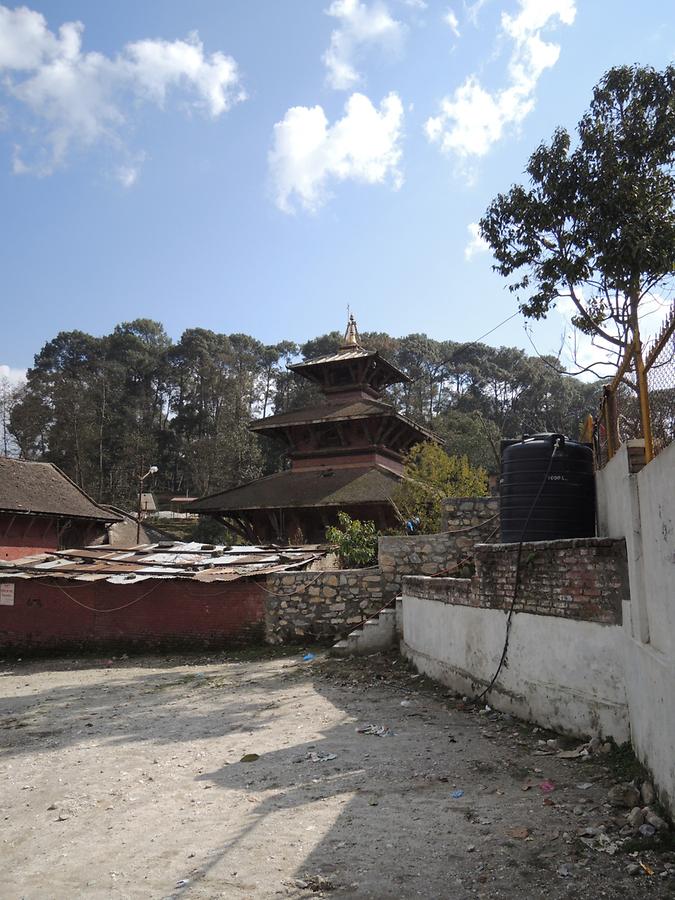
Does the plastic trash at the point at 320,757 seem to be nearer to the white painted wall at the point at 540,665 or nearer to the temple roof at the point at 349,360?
the white painted wall at the point at 540,665

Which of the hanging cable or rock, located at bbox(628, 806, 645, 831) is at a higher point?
the hanging cable

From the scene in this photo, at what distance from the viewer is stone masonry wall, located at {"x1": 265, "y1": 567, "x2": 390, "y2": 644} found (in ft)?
41.9

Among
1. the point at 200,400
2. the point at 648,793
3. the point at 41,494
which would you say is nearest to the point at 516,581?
the point at 648,793

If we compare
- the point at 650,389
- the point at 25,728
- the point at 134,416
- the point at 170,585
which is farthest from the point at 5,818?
the point at 134,416

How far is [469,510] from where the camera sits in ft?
40.0

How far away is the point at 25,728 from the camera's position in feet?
27.8

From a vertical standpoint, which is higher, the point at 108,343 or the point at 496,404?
the point at 108,343

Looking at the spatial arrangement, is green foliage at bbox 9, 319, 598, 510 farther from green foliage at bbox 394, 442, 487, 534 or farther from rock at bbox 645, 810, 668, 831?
rock at bbox 645, 810, 668, 831

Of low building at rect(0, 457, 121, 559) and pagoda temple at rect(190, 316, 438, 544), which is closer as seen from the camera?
→ pagoda temple at rect(190, 316, 438, 544)

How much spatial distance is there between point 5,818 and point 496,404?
211 feet

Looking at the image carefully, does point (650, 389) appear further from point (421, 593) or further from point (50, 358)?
point (50, 358)

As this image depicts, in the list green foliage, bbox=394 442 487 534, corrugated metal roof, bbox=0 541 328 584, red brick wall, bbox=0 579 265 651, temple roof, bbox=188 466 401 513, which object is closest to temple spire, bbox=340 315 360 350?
temple roof, bbox=188 466 401 513

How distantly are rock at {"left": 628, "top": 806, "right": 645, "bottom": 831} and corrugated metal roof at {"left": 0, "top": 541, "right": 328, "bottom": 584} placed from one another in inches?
376

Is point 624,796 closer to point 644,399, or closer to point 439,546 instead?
point 644,399
